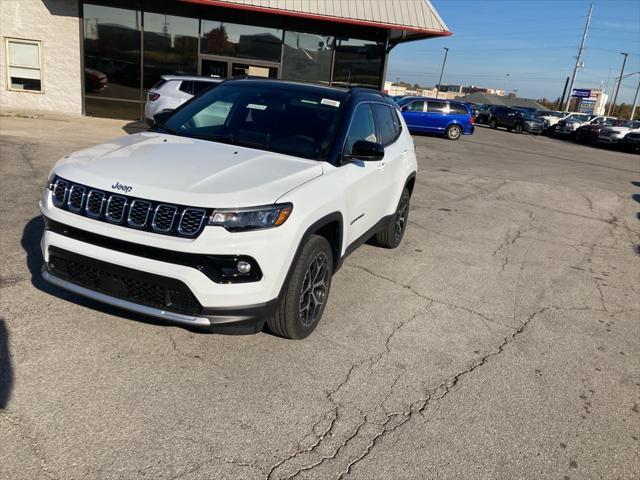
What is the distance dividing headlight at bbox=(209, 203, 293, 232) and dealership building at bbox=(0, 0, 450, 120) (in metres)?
14.5

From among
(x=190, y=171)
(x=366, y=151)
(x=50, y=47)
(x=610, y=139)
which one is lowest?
(x=610, y=139)

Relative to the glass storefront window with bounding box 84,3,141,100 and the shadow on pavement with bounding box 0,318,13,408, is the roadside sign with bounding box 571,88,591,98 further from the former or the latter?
the shadow on pavement with bounding box 0,318,13,408

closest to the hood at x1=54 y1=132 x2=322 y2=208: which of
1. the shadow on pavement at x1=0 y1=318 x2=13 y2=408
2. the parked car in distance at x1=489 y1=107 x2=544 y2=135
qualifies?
the shadow on pavement at x1=0 y1=318 x2=13 y2=408

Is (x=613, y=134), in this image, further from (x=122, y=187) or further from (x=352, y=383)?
(x=122, y=187)

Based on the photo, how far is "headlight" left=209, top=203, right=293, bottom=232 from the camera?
9.95 feet

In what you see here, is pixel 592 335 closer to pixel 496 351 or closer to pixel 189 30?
pixel 496 351

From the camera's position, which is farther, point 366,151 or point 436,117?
point 436,117

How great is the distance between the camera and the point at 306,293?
12.2 ft

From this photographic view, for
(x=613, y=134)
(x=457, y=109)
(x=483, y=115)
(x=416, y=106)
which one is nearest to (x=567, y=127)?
(x=613, y=134)

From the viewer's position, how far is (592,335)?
181 inches

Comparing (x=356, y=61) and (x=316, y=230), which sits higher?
(x=356, y=61)

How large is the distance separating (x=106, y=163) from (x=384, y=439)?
2.44 m

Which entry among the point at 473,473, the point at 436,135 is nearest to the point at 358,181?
the point at 473,473

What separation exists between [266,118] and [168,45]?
48.7 feet
